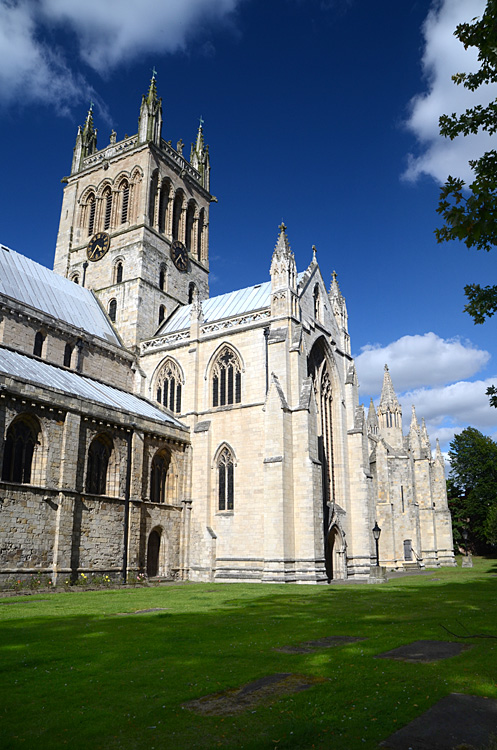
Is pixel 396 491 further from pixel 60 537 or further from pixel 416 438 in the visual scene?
pixel 60 537

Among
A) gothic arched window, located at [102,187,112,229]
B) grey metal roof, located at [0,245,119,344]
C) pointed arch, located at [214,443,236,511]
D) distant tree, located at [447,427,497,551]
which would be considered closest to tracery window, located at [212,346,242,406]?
pointed arch, located at [214,443,236,511]

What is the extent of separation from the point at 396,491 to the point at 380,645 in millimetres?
40757

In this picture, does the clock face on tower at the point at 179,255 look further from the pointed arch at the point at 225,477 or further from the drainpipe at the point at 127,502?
the drainpipe at the point at 127,502

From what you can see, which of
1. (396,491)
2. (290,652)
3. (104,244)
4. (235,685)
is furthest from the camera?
(396,491)

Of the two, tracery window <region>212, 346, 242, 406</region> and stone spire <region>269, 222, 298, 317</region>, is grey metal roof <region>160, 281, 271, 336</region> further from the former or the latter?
tracery window <region>212, 346, 242, 406</region>

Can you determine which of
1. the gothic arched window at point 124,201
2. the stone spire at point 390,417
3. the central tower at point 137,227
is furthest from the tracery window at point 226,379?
the stone spire at point 390,417

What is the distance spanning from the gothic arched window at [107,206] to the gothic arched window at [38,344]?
1730 centimetres

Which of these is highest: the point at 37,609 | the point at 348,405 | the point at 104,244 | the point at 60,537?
the point at 104,244

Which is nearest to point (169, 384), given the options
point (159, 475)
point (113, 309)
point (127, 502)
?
point (159, 475)

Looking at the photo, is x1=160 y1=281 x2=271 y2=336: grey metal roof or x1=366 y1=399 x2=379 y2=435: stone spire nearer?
x1=160 y1=281 x2=271 y2=336: grey metal roof

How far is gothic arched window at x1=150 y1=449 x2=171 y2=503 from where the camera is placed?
31750mm

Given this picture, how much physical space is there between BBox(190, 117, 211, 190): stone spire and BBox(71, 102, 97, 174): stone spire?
30.5ft

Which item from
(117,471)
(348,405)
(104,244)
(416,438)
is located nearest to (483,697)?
(117,471)

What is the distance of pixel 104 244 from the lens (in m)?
45.7
